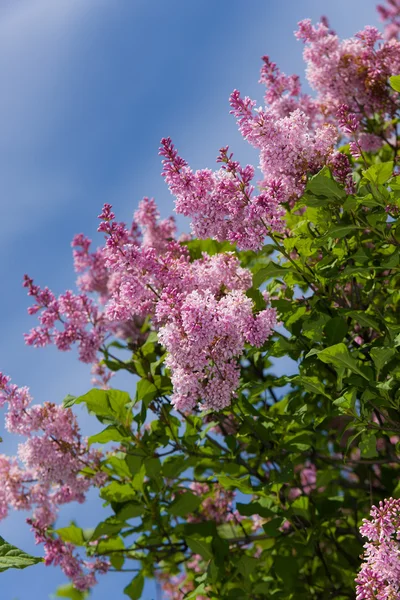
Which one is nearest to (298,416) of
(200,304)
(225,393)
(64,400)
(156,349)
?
(225,393)

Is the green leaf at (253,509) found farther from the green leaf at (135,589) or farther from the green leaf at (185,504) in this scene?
the green leaf at (135,589)

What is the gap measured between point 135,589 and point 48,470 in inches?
46.1

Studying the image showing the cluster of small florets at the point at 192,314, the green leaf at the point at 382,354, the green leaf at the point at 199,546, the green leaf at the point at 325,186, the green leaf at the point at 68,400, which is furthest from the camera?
the green leaf at the point at 199,546

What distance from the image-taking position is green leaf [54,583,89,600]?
5946mm

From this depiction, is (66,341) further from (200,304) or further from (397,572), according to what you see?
(397,572)

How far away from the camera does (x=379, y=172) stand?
11.7ft

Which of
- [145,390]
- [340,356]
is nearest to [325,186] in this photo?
[340,356]

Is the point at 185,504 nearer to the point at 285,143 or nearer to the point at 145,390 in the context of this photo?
the point at 145,390

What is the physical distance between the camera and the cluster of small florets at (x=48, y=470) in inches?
201

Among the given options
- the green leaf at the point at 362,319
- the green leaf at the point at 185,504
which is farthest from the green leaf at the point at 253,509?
the green leaf at the point at 362,319

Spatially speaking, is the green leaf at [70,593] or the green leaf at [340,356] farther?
the green leaf at [70,593]

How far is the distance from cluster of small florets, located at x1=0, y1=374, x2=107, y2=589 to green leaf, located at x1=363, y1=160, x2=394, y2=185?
9.81 feet

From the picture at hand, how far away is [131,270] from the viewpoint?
13.2ft

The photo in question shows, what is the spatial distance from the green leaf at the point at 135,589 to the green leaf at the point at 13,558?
3497mm
